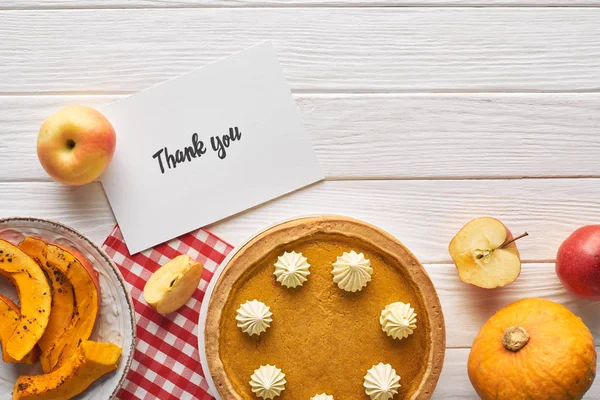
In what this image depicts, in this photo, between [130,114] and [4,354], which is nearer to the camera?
[4,354]

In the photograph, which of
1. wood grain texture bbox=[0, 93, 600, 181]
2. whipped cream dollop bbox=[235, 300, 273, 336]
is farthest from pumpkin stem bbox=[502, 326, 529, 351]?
whipped cream dollop bbox=[235, 300, 273, 336]

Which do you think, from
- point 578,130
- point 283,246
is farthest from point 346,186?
point 578,130

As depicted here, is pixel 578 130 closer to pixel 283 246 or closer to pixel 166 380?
pixel 283 246

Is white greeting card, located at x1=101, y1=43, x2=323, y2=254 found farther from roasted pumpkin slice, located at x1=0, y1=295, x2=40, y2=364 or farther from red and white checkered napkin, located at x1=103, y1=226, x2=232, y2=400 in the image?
roasted pumpkin slice, located at x1=0, y1=295, x2=40, y2=364

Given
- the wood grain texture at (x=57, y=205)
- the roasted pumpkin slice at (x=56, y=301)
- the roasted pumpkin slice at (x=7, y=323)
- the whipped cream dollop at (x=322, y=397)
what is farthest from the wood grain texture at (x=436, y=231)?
the whipped cream dollop at (x=322, y=397)

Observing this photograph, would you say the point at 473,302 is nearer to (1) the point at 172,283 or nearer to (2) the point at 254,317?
(2) the point at 254,317

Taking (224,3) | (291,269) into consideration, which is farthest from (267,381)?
(224,3)

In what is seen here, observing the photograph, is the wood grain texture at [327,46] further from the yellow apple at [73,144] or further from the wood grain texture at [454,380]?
the wood grain texture at [454,380]
